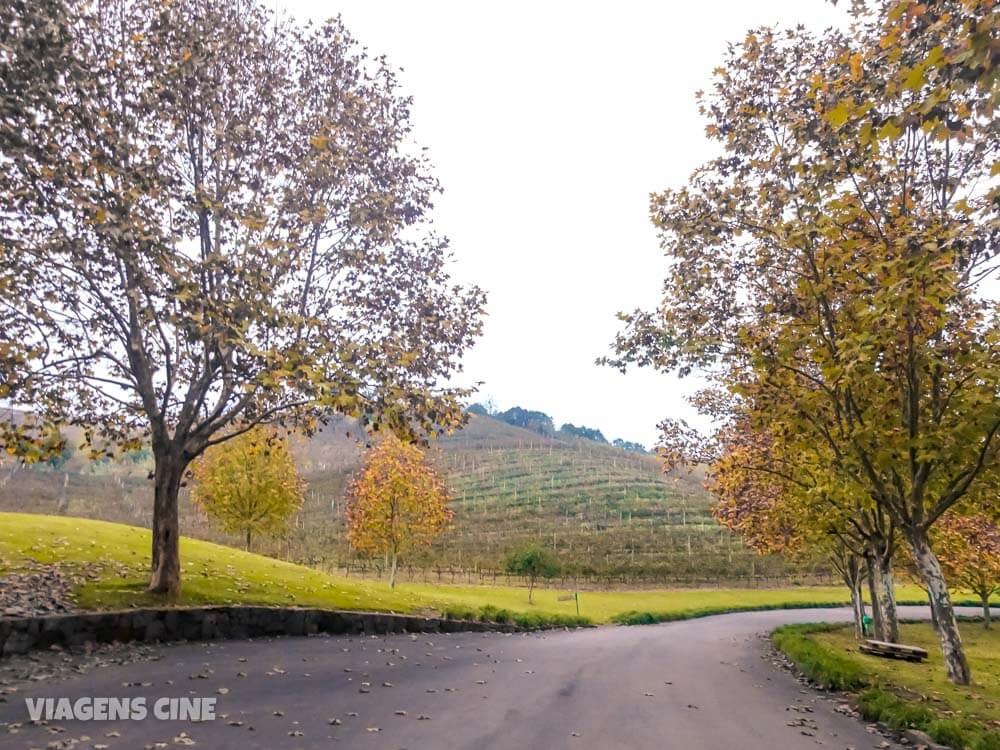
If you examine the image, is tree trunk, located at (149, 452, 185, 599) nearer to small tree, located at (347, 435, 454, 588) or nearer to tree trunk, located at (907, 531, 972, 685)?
tree trunk, located at (907, 531, 972, 685)

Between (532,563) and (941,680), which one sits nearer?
(941,680)

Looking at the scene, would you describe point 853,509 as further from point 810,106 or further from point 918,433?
point 810,106

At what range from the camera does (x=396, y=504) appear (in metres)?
40.8

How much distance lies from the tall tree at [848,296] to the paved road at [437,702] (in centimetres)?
538

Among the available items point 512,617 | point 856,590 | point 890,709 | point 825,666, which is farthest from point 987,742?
point 856,590

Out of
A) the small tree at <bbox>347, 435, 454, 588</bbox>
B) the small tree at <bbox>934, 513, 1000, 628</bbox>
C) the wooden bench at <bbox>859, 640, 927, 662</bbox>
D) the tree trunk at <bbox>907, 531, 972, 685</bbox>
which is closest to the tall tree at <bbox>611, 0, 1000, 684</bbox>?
the tree trunk at <bbox>907, 531, 972, 685</bbox>

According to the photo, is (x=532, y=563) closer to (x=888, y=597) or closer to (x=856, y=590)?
(x=856, y=590)

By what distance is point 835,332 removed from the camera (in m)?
14.0

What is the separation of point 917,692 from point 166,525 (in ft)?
57.4

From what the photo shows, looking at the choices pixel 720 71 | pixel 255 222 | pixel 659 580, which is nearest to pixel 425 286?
pixel 255 222

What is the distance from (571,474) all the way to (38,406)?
106 m

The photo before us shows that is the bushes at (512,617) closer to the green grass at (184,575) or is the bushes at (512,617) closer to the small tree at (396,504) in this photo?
the green grass at (184,575)

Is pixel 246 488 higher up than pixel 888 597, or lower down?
higher up

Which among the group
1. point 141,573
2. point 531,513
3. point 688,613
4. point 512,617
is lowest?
point 688,613
